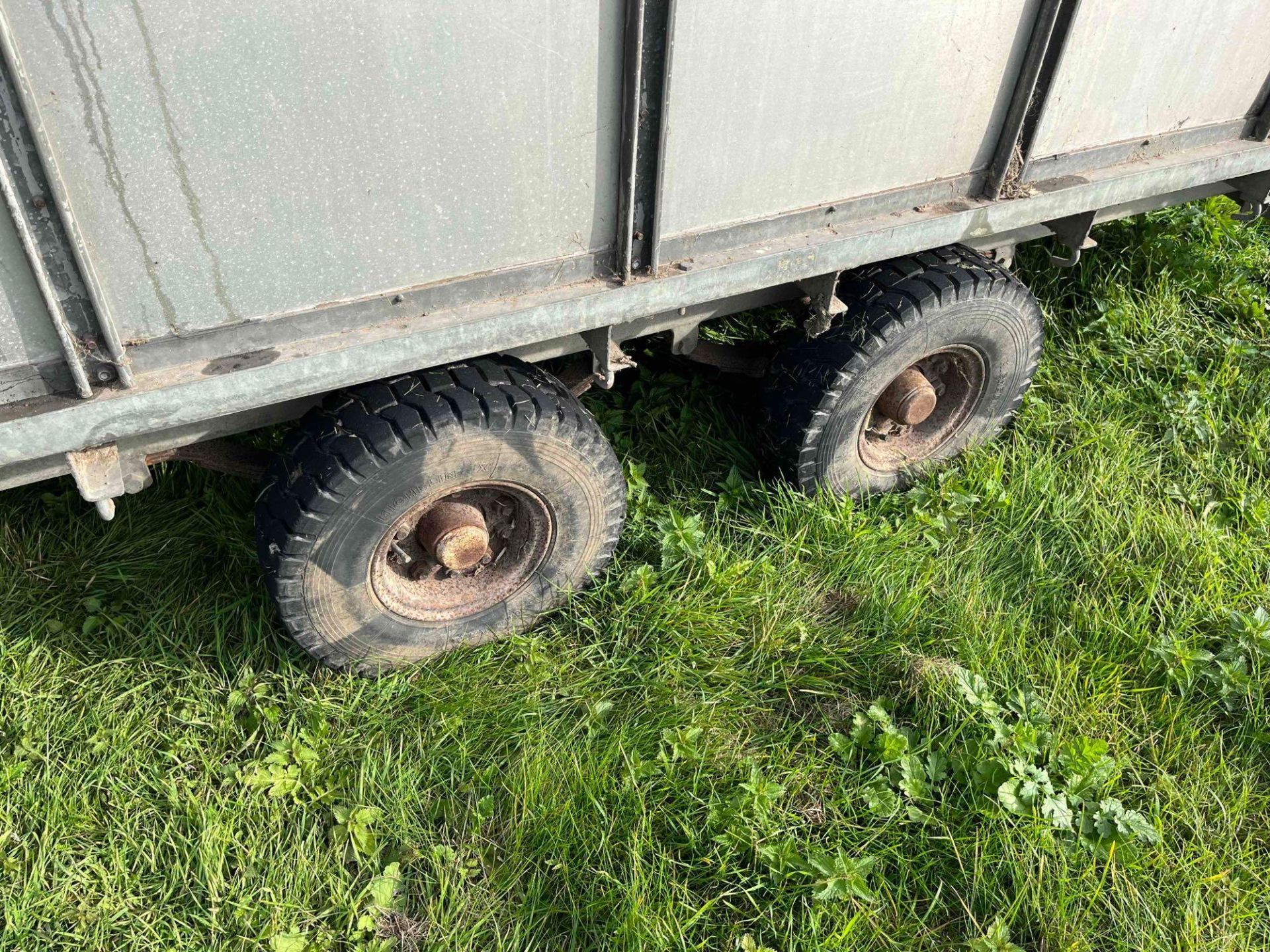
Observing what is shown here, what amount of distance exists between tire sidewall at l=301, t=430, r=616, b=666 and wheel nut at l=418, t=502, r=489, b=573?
11 centimetres

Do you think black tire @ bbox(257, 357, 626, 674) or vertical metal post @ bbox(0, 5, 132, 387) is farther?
black tire @ bbox(257, 357, 626, 674)

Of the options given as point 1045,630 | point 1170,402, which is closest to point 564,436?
point 1045,630

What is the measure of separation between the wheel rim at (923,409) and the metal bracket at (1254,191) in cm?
128

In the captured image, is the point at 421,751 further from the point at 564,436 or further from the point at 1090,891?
the point at 1090,891

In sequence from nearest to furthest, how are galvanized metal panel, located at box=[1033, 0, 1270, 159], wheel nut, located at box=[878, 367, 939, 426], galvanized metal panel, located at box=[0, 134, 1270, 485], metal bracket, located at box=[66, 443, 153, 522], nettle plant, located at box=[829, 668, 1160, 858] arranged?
galvanized metal panel, located at box=[0, 134, 1270, 485] → metal bracket, located at box=[66, 443, 153, 522] → nettle plant, located at box=[829, 668, 1160, 858] → galvanized metal panel, located at box=[1033, 0, 1270, 159] → wheel nut, located at box=[878, 367, 939, 426]

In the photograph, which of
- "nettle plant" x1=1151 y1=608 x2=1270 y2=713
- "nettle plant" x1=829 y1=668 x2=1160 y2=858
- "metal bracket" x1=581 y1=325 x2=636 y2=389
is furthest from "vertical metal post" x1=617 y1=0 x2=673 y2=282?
"nettle plant" x1=1151 y1=608 x2=1270 y2=713

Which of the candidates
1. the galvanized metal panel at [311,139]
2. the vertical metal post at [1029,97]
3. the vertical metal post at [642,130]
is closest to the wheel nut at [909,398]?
the vertical metal post at [1029,97]

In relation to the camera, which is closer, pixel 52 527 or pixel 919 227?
pixel 919 227

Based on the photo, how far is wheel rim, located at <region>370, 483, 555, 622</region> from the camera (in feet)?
8.65

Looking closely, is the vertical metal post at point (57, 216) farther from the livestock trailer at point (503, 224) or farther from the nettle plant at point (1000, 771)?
the nettle plant at point (1000, 771)

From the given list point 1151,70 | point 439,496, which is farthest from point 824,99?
point 439,496

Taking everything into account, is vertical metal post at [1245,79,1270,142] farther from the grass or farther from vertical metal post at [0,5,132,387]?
vertical metal post at [0,5,132,387]

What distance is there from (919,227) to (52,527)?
2720 mm

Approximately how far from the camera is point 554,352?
2631mm
